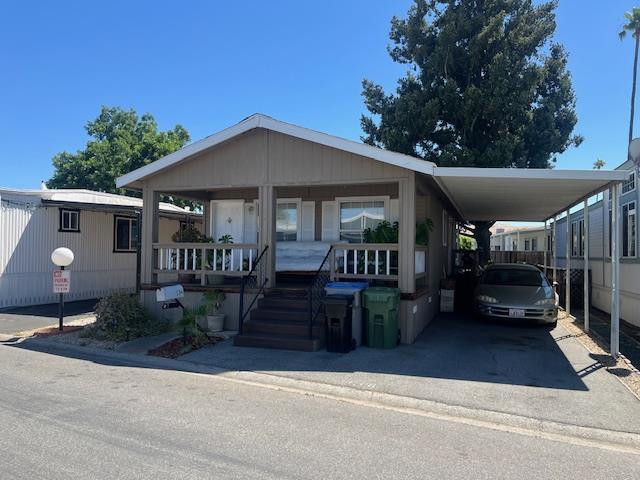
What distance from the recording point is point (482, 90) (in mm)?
17531

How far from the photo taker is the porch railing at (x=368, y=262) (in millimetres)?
9078

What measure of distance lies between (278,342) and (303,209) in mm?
5153

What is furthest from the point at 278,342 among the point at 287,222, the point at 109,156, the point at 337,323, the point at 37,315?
the point at 109,156

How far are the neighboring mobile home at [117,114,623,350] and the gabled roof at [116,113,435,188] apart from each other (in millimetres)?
22

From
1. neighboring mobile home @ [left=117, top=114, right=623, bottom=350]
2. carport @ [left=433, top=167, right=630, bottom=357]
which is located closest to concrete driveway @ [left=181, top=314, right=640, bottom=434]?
neighboring mobile home @ [left=117, top=114, right=623, bottom=350]

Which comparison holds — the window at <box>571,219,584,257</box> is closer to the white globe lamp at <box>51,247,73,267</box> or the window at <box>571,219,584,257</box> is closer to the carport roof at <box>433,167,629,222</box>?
the carport roof at <box>433,167,629,222</box>

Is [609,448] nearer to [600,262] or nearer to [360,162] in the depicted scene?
[360,162]

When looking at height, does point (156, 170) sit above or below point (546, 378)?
above

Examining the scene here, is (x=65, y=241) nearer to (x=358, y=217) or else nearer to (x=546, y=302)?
(x=358, y=217)

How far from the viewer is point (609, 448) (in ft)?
14.7

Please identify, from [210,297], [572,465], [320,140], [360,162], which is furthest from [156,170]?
[572,465]

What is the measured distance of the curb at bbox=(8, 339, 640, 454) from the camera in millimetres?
4724

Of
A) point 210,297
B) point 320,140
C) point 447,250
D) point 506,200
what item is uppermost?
point 320,140

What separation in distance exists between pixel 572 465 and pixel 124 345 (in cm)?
739
